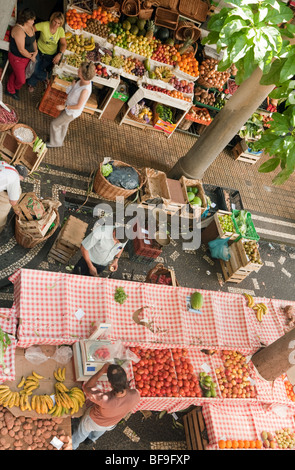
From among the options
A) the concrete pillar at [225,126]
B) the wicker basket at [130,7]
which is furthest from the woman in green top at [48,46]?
the concrete pillar at [225,126]

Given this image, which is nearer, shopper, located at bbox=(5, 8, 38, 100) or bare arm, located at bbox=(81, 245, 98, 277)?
bare arm, located at bbox=(81, 245, 98, 277)

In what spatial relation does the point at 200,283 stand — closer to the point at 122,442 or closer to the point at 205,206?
the point at 205,206

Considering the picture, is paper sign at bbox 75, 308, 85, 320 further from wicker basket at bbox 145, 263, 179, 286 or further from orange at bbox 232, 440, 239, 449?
orange at bbox 232, 440, 239, 449

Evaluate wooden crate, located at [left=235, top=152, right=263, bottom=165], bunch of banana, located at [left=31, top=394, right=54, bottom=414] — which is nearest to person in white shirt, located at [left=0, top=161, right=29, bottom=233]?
bunch of banana, located at [left=31, top=394, right=54, bottom=414]

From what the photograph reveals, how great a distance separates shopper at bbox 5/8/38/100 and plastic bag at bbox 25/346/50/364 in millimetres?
5860

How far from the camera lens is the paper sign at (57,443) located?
5.82m

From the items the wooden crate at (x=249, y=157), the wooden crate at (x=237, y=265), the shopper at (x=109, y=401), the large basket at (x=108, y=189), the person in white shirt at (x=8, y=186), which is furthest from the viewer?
the wooden crate at (x=249, y=157)

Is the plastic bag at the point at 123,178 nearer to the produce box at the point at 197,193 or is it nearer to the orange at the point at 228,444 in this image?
the produce box at the point at 197,193

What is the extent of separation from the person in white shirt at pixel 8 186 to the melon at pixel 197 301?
126 inches

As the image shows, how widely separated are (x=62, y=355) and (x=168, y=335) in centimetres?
167

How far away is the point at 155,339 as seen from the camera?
7105mm

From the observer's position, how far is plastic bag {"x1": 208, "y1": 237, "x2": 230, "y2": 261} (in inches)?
391
